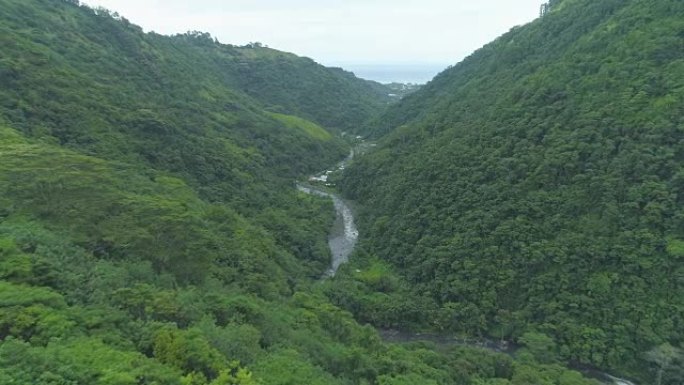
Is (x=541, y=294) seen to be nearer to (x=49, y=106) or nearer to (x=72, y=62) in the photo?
(x=49, y=106)

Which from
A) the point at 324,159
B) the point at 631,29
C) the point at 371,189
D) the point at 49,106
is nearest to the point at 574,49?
the point at 631,29

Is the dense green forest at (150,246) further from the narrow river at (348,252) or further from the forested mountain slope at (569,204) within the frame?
the forested mountain slope at (569,204)

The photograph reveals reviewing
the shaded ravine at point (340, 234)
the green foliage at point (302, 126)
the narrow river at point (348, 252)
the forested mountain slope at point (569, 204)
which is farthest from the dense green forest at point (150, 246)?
the green foliage at point (302, 126)

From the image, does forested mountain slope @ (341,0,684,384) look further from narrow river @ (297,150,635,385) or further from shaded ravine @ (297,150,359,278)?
shaded ravine @ (297,150,359,278)

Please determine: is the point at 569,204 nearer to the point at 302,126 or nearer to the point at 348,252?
the point at 348,252

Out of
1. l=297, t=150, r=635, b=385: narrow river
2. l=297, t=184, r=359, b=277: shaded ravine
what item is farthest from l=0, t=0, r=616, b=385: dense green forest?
l=297, t=150, r=635, b=385: narrow river

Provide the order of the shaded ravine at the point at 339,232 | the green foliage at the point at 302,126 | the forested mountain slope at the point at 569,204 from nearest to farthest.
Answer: the forested mountain slope at the point at 569,204
the shaded ravine at the point at 339,232
the green foliage at the point at 302,126
